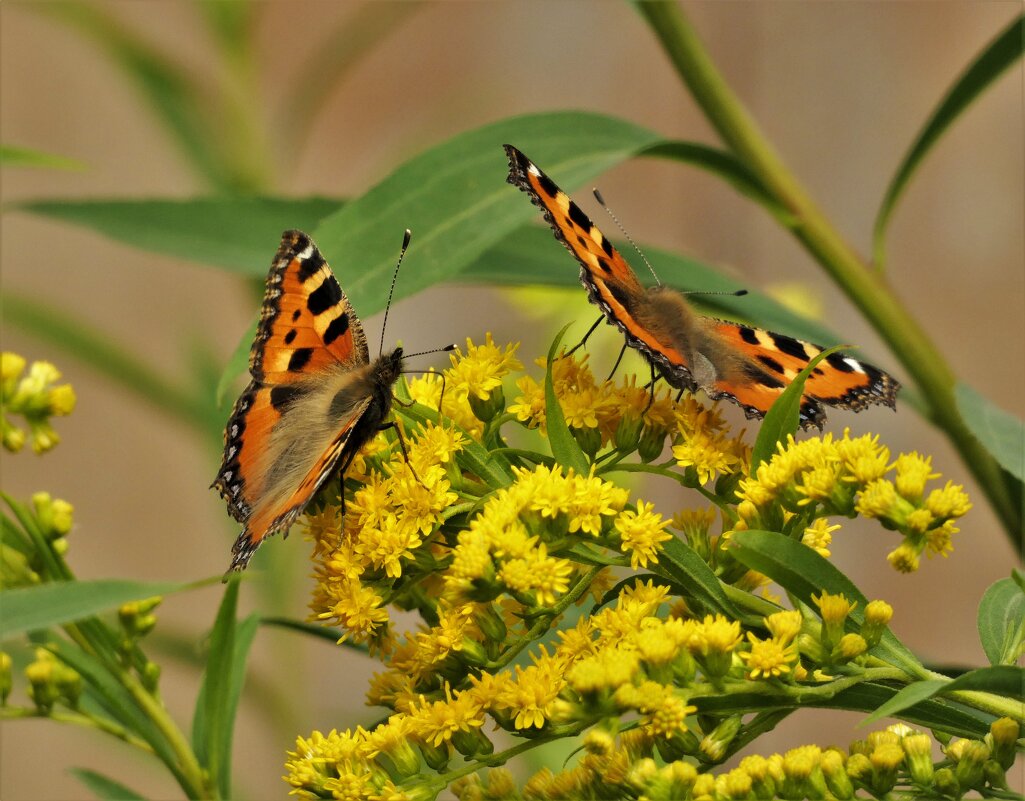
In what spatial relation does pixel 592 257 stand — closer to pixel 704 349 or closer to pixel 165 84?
pixel 704 349

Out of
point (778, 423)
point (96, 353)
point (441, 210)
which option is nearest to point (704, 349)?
point (778, 423)

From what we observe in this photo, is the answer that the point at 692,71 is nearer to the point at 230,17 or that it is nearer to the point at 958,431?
the point at 958,431

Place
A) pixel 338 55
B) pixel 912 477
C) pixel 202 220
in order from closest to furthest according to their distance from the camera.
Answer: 1. pixel 912 477
2. pixel 202 220
3. pixel 338 55

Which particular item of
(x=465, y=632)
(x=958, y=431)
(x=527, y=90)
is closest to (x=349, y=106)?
(x=527, y=90)

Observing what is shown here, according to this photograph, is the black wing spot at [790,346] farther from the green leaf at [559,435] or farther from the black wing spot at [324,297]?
the black wing spot at [324,297]

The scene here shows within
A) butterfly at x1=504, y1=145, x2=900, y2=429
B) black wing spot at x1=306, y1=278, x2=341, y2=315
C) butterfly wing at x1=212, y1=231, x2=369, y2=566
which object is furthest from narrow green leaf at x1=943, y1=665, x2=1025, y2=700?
black wing spot at x1=306, y1=278, x2=341, y2=315

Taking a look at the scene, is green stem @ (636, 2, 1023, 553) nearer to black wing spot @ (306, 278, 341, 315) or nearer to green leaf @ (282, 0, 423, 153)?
black wing spot @ (306, 278, 341, 315)

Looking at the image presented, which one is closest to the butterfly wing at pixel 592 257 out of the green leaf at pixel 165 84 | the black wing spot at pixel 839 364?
the black wing spot at pixel 839 364
